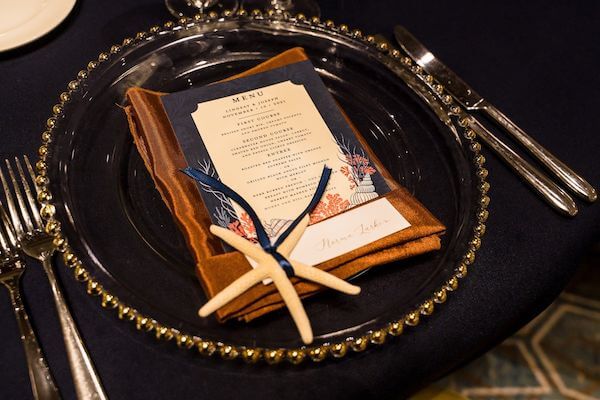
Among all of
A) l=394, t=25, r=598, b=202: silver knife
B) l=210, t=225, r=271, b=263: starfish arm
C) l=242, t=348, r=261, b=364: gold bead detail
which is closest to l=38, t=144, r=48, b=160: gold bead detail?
l=210, t=225, r=271, b=263: starfish arm

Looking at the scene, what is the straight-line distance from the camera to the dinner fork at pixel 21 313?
A: 50cm

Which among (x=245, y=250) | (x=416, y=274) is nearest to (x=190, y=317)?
(x=245, y=250)

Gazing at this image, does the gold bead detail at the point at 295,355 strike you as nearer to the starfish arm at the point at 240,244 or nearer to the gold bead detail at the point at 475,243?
the starfish arm at the point at 240,244

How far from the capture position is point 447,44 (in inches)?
34.0

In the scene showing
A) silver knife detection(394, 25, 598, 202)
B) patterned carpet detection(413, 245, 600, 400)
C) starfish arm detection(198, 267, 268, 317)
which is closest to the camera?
starfish arm detection(198, 267, 268, 317)

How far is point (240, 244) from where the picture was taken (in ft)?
1.77

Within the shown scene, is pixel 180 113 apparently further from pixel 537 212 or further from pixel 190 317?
pixel 537 212

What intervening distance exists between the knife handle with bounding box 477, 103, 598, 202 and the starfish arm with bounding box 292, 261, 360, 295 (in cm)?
36

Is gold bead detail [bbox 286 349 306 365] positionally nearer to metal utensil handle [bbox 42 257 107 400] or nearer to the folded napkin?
the folded napkin

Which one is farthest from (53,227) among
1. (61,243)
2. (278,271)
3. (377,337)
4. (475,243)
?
(475,243)

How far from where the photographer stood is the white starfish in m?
0.50

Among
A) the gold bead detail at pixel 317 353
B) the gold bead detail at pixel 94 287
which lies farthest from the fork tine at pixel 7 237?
the gold bead detail at pixel 317 353

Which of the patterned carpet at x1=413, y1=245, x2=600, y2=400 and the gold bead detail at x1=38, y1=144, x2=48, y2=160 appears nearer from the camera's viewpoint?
the gold bead detail at x1=38, y1=144, x2=48, y2=160

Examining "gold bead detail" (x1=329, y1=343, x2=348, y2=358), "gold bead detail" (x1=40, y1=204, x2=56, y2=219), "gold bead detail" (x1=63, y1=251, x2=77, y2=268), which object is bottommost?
"gold bead detail" (x1=329, y1=343, x2=348, y2=358)
